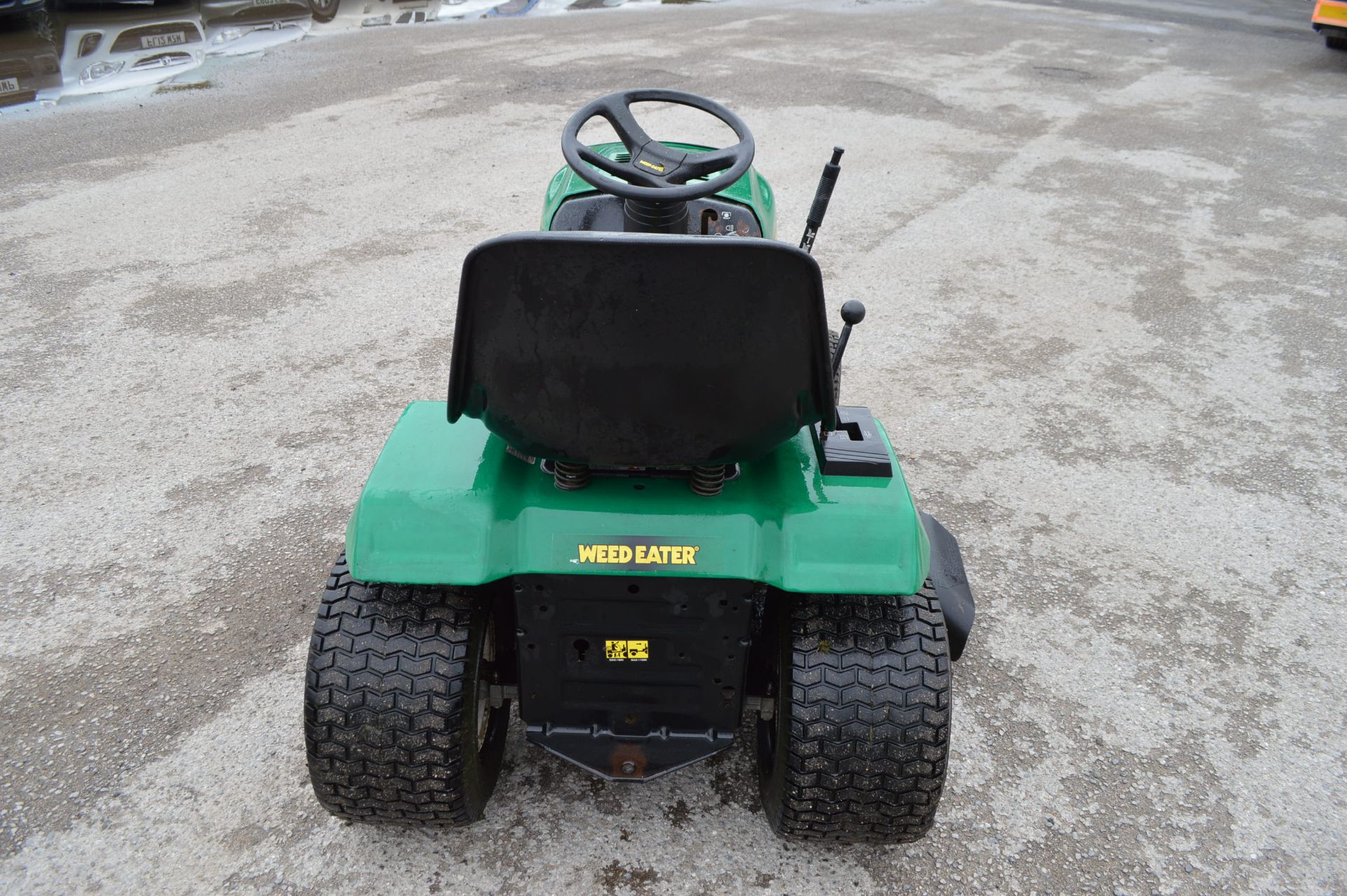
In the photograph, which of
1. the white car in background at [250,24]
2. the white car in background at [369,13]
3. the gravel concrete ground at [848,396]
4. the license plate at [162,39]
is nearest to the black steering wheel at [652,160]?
the gravel concrete ground at [848,396]

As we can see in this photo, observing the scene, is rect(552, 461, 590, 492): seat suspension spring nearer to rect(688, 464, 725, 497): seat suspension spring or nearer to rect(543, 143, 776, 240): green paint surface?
rect(688, 464, 725, 497): seat suspension spring

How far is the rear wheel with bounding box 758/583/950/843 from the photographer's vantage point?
6.09ft

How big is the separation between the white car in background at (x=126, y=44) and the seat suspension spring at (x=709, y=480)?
863 cm

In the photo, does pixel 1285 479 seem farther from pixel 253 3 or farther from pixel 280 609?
pixel 253 3

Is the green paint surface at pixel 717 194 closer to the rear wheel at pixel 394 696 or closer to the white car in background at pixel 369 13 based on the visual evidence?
the rear wheel at pixel 394 696

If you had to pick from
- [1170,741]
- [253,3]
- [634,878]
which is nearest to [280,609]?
[634,878]

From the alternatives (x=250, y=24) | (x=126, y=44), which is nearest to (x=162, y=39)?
(x=126, y=44)

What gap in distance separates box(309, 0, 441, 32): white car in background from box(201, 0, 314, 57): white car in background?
0.16 metres

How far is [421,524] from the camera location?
1836 mm

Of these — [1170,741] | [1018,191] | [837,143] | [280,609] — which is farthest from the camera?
[837,143]

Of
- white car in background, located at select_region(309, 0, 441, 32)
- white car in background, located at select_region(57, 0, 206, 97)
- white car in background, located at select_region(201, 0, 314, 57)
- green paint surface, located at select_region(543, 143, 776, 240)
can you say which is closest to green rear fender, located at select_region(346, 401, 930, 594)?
green paint surface, located at select_region(543, 143, 776, 240)

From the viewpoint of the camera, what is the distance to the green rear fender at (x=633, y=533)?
1.80 m

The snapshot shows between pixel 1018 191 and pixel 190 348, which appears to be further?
pixel 1018 191

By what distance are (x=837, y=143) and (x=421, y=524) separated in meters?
6.31
